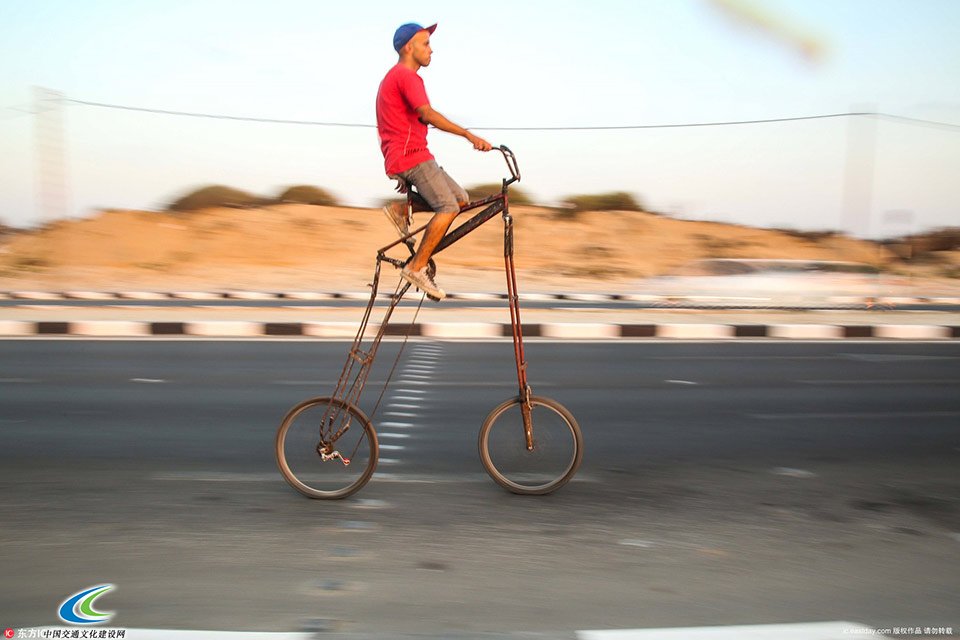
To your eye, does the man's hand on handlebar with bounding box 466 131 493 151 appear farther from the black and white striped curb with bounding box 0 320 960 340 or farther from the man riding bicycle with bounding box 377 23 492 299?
the black and white striped curb with bounding box 0 320 960 340

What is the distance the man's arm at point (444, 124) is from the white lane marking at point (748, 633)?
244 centimetres

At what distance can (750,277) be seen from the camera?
790 inches

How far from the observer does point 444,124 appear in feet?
14.6

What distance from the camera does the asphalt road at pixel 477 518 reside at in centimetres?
325

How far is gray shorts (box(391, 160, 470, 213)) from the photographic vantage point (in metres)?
4.61

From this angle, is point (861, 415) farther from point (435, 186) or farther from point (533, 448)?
point (435, 186)

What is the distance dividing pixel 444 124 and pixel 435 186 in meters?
0.32

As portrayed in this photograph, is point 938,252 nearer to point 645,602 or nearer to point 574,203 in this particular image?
point 574,203

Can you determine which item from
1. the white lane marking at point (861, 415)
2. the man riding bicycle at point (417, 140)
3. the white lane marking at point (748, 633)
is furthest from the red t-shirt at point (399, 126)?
the white lane marking at point (861, 415)

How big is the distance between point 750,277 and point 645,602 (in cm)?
1771

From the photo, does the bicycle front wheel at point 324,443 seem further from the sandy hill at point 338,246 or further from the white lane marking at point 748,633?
the sandy hill at point 338,246

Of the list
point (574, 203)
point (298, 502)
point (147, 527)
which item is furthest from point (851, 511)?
point (574, 203)

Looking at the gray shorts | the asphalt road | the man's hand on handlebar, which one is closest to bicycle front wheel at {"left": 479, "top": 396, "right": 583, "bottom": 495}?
the asphalt road

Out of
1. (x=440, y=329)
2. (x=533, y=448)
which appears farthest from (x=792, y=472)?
(x=440, y=329)
